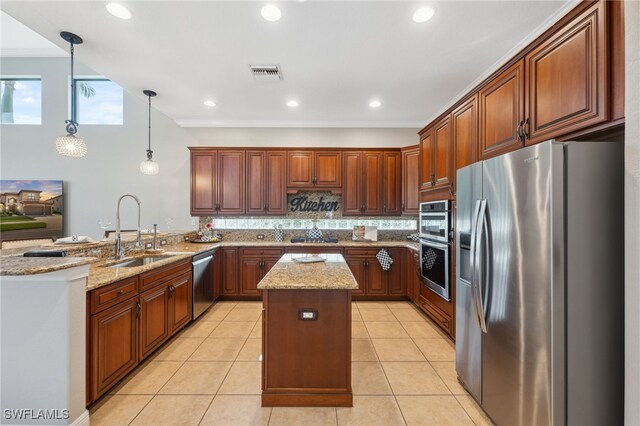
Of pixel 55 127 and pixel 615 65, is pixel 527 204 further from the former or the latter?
pixel 55 127

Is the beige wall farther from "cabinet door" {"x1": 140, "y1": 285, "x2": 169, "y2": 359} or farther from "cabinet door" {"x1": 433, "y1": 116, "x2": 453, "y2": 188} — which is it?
"cabinet door" {"x1": 140, "y1": 285, "x2": 169, "y2": 359}

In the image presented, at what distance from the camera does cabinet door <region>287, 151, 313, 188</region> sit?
175 inches

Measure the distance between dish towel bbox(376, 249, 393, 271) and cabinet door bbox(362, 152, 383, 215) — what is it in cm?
70

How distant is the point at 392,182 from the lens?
445 cm

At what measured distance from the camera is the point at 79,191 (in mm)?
5125

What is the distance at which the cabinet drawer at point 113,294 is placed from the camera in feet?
5.99

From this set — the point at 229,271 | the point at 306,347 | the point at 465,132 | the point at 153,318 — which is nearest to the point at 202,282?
the point at 229,271

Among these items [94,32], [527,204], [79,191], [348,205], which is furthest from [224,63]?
[79,191]

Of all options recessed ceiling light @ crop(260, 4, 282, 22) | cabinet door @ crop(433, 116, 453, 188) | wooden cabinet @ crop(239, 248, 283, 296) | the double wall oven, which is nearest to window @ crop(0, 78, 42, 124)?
wooden cabinet @ crop(239, 248, 283, 296)

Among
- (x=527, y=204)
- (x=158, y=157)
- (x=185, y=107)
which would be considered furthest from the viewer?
(x=158, y=157)

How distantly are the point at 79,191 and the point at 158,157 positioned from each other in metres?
1.76

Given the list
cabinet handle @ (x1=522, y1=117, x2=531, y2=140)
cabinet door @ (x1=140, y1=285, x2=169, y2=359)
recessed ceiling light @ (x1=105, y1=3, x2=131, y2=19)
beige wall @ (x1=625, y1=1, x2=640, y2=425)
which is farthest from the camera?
cabinet door @ (x1=140, y1=285, x2=169, y2=359)

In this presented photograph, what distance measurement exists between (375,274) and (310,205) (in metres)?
1.63

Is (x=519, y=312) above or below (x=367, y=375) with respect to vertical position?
above
